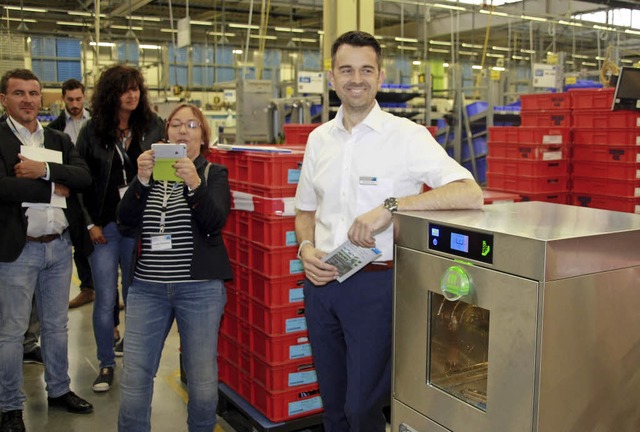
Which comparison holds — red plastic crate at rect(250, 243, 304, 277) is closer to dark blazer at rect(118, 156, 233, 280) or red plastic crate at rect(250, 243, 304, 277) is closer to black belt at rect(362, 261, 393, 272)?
dark blazer at rect(118, 156, 233, 280)

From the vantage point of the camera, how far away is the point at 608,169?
6094mm

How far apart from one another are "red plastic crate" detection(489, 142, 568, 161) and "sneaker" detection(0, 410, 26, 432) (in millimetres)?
4927

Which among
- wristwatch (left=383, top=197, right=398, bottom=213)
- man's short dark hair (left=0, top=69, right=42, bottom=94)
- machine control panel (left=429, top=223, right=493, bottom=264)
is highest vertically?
man's short dark hair (left=0, top=69, right=42, bottom=94)

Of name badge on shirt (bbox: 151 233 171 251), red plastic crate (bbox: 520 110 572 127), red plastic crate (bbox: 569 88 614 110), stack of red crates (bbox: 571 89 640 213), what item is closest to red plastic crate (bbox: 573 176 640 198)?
stack of red crates (bbox: 571 89 640 213)

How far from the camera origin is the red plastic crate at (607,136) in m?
5.89

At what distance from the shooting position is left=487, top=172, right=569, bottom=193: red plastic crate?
628 centimetres

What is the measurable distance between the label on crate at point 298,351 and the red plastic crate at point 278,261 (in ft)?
1.27

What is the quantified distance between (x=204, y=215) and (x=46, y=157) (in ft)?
4.01

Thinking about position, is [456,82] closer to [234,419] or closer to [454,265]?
[234,419]

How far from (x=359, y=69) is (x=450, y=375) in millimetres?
1072

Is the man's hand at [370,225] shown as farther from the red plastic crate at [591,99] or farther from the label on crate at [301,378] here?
the red plastic crate at [591,99]

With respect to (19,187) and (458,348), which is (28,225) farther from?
(458,348)

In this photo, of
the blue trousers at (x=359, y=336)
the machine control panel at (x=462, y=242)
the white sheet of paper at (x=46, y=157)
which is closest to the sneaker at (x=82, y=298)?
the white sheet of paper at (x=46, y=157)

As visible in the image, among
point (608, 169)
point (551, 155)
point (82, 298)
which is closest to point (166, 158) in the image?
point (82, 298)
